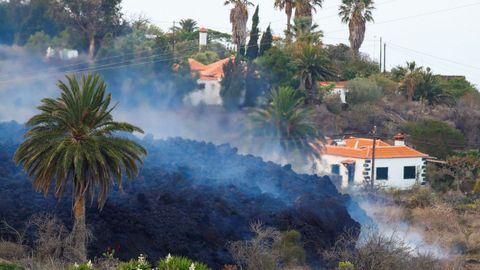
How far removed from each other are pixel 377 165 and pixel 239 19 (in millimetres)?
27598

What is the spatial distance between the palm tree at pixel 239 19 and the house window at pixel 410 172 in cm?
2534

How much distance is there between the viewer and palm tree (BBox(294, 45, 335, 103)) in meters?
77.7

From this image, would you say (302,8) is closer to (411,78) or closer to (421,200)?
(411,78)

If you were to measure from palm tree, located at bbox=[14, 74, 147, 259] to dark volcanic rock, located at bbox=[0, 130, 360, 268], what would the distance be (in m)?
3.77

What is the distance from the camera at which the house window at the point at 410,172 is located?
220 feet

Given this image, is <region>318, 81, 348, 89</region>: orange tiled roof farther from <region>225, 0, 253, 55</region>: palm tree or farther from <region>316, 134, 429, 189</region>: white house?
<region>316, 134, 429, 189</region>: white house

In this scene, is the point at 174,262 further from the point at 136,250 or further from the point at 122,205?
the point at 122,205

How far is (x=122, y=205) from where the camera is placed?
134ft

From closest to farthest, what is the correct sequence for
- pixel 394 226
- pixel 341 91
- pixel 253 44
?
pixel 394 226 < pixel 253 44 < pixel 341 91

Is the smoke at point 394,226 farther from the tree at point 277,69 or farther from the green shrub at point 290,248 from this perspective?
the tree at point 277,69

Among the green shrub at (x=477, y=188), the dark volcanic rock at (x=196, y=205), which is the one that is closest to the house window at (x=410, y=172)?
the green shrub at (x=477, y=188)

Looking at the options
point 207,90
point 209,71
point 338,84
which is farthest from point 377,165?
point 338,84

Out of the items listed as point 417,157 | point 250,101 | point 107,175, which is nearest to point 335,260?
point 107,175

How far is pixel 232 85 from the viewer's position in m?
75.4
